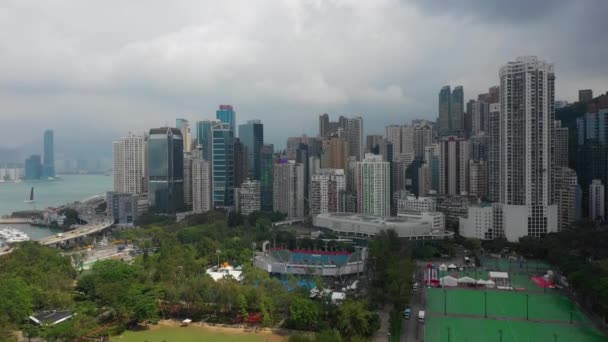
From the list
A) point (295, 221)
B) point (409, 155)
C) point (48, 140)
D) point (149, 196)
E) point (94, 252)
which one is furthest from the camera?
point (48, 140)

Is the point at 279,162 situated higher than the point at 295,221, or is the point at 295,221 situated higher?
the point at 279,162

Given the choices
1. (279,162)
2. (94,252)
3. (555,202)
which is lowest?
(94,252)

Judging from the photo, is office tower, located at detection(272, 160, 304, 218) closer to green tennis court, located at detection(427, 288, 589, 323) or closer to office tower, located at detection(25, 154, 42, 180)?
green tennis court, located at detection(427, 288, 589, 323)

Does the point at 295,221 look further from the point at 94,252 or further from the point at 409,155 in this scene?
the point at 409,155

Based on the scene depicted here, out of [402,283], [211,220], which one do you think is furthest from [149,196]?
[402,283]

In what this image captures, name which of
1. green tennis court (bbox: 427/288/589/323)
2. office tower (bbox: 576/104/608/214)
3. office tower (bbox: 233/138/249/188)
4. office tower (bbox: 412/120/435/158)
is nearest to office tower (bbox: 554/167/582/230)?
office tower (bbox: 576/104/608/214)

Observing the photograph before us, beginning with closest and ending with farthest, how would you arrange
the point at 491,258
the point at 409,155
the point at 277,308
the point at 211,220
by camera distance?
the point at 277,308 < the point at 491,258 < the point at 211,220 < the point at 409,155

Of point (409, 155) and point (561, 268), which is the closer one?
point (561, 268)

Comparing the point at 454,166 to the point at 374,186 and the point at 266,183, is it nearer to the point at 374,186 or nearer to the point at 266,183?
the point at 374,186

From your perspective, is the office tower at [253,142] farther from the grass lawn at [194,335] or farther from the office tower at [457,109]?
the grass lawn at [194,335]
